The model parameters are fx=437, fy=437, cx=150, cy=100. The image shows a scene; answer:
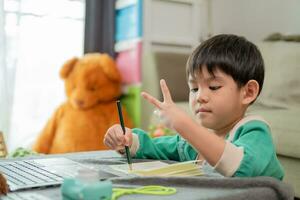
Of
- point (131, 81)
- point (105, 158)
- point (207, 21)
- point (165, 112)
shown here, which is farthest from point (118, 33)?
point (165, 112)

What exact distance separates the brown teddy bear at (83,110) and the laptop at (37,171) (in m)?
1.25

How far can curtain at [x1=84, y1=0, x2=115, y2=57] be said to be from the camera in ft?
7.72

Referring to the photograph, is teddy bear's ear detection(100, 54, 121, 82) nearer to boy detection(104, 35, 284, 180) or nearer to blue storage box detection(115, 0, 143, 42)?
blue storage box detection(115, 0, 143, 42)

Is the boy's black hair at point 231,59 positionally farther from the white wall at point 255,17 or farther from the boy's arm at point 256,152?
the white wall at point 255,17

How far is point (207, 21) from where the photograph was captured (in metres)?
2.68

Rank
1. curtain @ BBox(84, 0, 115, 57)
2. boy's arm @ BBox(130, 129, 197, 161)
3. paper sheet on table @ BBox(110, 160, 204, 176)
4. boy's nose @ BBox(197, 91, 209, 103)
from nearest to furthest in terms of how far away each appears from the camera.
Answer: paper sheet on table @ BBox(110, 160, 204, 176)
boy's nose @ BBox(197, 91, 209, 103)
boy's arm @ BBox(130, 129, 197, 161)
curtain @ BBox(84, 0, 115, 57)

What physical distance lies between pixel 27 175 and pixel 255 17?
2132 mm

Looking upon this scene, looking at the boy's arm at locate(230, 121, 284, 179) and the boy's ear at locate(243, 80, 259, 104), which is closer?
the boy's arm at locate(230, 121, 284, 179)

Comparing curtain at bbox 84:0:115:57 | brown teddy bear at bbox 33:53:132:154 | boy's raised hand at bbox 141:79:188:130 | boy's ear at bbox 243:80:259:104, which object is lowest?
brown teddy bear at bbox 33:53:132:154

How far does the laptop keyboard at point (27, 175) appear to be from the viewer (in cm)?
60

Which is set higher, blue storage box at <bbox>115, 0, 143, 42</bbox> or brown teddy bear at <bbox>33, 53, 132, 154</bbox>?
blue storage box at <bbox>115, 0, 143, 42</bbox>

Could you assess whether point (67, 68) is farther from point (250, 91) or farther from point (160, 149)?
point (250, 91)

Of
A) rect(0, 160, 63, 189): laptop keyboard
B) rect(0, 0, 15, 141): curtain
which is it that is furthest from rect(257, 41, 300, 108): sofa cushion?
rect(0, 160, 63, 189): laptop keyboard

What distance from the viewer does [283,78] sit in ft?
6.08
